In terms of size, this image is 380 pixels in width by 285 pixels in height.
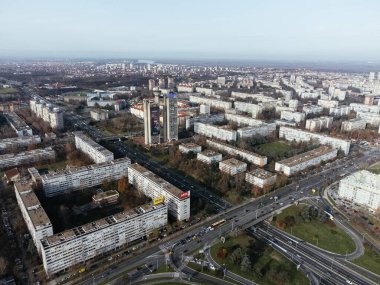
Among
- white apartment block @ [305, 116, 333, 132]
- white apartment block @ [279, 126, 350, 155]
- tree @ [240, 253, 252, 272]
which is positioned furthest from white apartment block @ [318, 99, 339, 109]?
tree @ [240, 253, 252, 272]

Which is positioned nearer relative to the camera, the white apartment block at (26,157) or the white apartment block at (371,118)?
the white apartment block at (26,157)

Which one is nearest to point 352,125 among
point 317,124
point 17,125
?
point 317,124

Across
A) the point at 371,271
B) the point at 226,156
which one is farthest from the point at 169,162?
the point at 371,271

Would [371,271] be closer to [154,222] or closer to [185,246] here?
[185,246]

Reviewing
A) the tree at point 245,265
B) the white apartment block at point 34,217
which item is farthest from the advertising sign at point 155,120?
the tree at point 245,265

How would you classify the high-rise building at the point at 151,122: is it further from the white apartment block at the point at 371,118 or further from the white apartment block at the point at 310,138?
the white apartment block at the point at 371,118
